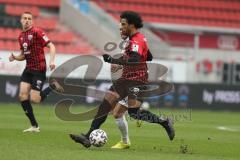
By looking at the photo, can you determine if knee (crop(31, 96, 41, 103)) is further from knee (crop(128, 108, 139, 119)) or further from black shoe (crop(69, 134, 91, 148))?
black shoe (crop(69, 134, 91, 148))

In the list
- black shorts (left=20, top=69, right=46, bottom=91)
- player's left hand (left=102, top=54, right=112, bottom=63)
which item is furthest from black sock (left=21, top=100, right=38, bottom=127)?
player's left hand (left=102, top=54, right=112, bottom=63)

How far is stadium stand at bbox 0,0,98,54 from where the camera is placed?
2964 cm

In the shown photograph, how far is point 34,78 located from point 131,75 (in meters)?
3.47

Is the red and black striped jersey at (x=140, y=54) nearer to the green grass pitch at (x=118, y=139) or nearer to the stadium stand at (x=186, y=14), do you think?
the green grass pitch at (x=118, y=139)

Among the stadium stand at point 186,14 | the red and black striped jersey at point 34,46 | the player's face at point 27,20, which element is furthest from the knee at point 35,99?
the stadium stand at point 186,14

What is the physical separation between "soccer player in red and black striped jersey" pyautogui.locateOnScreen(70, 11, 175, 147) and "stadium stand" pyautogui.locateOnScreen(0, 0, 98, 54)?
1747 cm

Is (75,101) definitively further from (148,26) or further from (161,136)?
(161,136)

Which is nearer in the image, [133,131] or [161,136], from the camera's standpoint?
[161,136]

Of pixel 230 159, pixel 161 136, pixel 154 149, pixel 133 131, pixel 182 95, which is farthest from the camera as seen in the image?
pixel 182 95

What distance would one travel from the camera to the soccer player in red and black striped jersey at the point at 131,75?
38.0 ft

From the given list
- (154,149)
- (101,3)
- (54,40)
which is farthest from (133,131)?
(101,3)

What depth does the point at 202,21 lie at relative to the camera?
35.4 m

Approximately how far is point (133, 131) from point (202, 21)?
64.7 ft

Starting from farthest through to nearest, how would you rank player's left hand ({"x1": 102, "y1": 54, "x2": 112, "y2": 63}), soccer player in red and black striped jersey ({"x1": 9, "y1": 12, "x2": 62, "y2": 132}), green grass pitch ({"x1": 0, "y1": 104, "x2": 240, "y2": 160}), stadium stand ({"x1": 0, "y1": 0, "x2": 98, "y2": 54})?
stadium stand ({"x1": 0, "y1": 0, "x2": 98, "y2": 54}), soccer player in red and black striped jersey ({"x1": 9, "y1": 12, "x2": 62, "y2": 132}), player's left hand ({"x1": 102, "y1": 54, "x2": 112, "y2": 63}), green grass pitch ({"x1": 0, "y1": 104, "x2": 240, "y2": 160})
